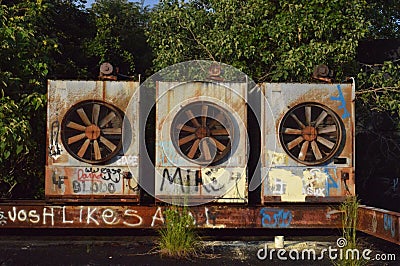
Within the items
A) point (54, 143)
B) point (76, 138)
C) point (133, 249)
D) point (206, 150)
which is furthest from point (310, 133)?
point (54, 143)

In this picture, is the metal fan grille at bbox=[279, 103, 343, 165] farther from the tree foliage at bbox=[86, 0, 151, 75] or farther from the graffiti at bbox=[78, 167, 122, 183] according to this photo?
the tree foliage at bbox=[86, 0, 151, 75]

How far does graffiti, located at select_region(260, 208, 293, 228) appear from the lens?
870 cm

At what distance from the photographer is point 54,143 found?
880 cm

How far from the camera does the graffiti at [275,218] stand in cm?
870

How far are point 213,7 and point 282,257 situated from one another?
22.1 ft

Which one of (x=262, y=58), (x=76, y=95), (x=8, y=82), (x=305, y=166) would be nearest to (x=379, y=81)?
(x=262, y=58)

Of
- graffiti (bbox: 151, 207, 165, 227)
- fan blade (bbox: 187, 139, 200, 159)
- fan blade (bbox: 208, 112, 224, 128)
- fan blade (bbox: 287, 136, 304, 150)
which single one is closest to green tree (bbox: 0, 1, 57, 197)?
graffiti (bbox: 151, 207, 165, 227)

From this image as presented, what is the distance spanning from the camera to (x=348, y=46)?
11164mm

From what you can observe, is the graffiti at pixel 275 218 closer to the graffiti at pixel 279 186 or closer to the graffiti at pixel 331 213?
the graffiti at pixel 279 186

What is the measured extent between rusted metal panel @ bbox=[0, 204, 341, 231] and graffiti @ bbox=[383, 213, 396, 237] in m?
1.33

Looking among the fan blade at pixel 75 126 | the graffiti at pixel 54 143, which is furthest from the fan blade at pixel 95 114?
the graffiti at pixel 54 143

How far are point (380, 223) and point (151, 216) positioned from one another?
3.47 meters

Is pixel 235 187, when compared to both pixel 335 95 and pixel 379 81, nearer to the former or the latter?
pixel 335 95

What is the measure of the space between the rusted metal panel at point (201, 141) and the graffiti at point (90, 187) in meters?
0.83
